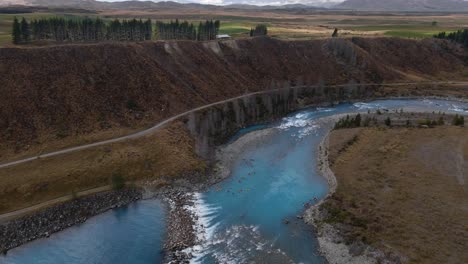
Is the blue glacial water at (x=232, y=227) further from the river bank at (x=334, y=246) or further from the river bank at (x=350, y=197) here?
the river bank at (x=350, y=197)

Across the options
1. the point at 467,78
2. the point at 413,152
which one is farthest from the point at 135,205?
the point at 467,78

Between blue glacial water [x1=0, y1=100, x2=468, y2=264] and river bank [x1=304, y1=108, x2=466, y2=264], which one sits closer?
river bank [x1=304, y1=108, x2=466, y2=264]

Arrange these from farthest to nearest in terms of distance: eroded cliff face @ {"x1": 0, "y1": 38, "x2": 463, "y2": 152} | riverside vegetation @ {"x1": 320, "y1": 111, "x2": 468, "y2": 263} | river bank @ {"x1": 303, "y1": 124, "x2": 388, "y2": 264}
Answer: eroded cliff face @ {"x1": 0, "y1": 38, "x2": 463, "y2": 152}
riverside vegetation @ {"x1": 320, "y1": 111, "x2": 468, "y2": 263}
river bank @ {"x1": 303, "y1": 124, "x2": 388, "y2": 264}

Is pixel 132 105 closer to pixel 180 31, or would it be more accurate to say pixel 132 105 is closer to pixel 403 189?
pixel 403 189

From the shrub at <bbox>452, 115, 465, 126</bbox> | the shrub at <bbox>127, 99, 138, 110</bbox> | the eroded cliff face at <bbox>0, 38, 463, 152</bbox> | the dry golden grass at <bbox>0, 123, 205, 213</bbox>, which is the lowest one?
the dry golden grass at <bbox>0, 123, 205, 213</bbox>

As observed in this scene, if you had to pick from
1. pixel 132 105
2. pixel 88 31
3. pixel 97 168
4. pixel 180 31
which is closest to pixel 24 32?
pixel 88 31

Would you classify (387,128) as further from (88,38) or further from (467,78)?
(88,38)

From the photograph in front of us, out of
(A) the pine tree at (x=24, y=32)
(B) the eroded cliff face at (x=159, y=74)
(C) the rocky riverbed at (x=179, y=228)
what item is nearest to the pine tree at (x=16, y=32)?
(A) the pine tree at (x=24, y=32)

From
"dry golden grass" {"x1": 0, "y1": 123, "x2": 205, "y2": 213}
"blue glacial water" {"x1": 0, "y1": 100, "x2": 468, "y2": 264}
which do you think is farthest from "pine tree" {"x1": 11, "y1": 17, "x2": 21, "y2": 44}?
"blue glacial water" {"x1": 0, "y1": 100, "x2": 468, "y2": 264}

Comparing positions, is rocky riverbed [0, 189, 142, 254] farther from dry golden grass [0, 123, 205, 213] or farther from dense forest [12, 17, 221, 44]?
dense forest [12, 17, 221, 44]
